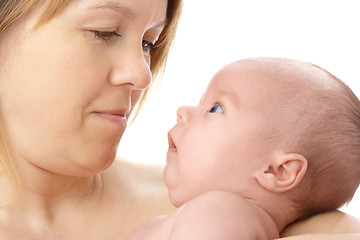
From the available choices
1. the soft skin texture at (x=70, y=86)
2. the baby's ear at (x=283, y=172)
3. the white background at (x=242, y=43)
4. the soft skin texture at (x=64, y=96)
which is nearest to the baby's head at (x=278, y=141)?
the baby's ear at (x=283, y=172)

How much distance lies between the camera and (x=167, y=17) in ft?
6.76

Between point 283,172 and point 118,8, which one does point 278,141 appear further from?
point 118,8

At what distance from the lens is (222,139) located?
1.67m

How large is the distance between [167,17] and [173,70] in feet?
4.56

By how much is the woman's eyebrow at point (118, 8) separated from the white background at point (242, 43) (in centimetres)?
160

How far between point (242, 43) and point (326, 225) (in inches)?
75.0

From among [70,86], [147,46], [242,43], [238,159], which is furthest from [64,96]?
[242,43]

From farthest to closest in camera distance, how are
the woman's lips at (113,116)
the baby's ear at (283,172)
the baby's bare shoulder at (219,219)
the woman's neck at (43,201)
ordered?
1. the woman's neck at (43,201)
2. the woman's lips at (113,116)
3. the baby's ear at (283,172)
4. the baby's bare shoulder at (219,219)

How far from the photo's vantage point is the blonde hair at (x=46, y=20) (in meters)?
1.70

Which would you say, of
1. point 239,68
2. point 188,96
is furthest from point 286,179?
point 188,96

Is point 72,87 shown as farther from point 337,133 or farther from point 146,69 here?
point 337,133

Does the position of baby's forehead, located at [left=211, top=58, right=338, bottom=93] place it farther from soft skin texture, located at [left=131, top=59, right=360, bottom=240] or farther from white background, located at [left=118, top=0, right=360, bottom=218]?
white background, located at [left=118, top=0, right=360, bottom=218]

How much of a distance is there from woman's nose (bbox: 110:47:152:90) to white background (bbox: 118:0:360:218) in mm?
1541

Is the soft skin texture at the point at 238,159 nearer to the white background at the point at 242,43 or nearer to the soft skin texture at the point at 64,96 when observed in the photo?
the soft skin texture at the point at 64,96
